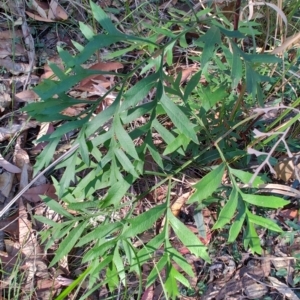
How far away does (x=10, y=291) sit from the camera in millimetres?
1627

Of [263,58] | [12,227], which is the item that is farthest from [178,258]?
[12,227]

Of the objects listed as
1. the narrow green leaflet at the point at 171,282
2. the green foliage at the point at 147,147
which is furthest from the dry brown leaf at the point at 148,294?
the narrow green leaflet at the point at 171,282

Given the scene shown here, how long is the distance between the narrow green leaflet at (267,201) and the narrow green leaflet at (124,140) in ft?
1.29

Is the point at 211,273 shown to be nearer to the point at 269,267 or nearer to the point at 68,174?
the point at 269,267

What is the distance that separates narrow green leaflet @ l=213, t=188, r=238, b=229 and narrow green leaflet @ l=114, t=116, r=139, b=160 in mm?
320

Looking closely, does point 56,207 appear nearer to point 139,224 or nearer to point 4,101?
point 139,224

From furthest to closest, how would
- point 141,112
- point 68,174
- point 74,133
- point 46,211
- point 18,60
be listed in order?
point 18,60 < point 74,133 < point 46,211 < point 68,174 < point 141,112

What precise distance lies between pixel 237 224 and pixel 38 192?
2.80ft

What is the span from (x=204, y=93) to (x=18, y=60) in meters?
1.01

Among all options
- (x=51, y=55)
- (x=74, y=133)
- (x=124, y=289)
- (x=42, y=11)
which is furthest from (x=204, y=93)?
(x=42, y=11)

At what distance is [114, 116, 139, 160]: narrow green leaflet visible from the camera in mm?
1185

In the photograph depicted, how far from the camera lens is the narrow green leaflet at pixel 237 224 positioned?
1291mm

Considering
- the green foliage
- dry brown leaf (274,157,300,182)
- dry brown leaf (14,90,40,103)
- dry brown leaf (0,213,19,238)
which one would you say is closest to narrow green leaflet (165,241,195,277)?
the green foliage

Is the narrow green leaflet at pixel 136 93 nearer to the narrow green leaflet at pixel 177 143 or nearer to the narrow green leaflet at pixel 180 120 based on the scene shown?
the narrow green leaflet at pixel 180 120
